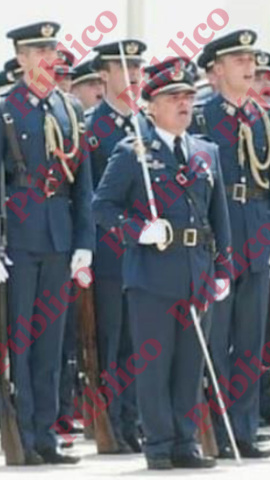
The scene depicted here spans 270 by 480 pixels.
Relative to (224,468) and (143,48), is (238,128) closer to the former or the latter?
(143,48)

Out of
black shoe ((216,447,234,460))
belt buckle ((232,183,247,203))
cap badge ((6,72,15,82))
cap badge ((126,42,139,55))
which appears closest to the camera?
black shoe ((216,447,234,460))

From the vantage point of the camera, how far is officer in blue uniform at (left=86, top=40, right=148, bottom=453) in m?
14.9

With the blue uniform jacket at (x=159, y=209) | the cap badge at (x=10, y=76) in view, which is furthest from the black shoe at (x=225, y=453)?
the cap badge at (x=10, y=76)

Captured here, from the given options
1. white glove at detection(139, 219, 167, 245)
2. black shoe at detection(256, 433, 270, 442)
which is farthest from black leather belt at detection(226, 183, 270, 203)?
black shoe at detection(256, 433, 270, 442)

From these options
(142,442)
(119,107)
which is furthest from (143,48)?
(142,442)

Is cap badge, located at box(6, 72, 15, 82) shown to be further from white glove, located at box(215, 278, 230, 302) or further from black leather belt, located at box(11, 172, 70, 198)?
white glove, located at box(215, 278, 230, 302)

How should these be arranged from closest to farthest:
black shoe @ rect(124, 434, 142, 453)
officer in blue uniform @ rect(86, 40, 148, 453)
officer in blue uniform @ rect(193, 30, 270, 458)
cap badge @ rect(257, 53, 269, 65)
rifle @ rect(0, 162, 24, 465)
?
rifle @ rect(0, 162, 24, 465), officer in blue uniform @ rect(193, 30, 270, 458), black shoe @ rect(124, 434, 142, 453), officer in blue uniform @ rect(86, 40, 148, 453), cap badge @ rect(257, 53, 269, 65)

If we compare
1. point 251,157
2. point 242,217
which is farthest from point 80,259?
point 251,157

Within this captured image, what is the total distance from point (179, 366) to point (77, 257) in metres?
0.77

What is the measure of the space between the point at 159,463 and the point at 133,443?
137 cm

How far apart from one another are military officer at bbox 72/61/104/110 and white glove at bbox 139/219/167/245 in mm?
3205

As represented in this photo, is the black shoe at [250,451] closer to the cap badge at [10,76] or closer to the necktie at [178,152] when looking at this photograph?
the necktie at [178,152]

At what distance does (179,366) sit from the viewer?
13.7m

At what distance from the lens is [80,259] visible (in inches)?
549
